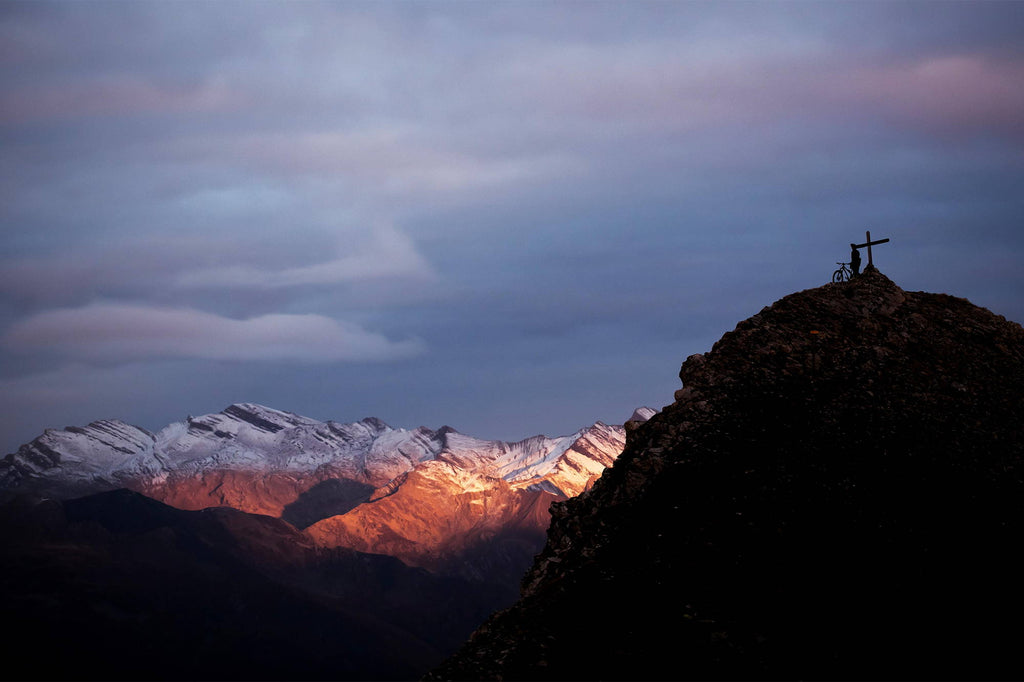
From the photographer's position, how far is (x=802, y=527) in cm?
4084

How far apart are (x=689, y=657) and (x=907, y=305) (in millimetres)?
29388

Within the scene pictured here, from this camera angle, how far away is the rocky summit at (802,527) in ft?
119

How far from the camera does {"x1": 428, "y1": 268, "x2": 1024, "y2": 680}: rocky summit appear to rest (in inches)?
1432

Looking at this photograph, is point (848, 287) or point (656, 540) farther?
point (848, 287)

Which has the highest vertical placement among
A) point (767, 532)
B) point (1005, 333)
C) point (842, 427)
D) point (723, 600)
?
point (1005, 333)

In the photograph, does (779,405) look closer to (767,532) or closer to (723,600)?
(767,532)

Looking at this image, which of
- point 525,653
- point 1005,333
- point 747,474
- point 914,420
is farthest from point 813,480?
point 1005,333

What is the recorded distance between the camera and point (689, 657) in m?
36.4

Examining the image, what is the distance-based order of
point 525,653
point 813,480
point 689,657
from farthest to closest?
point 813,480
point 525,653
point 689,657

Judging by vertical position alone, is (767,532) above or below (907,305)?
below

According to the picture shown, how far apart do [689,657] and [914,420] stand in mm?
18883

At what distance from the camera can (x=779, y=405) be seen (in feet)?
156

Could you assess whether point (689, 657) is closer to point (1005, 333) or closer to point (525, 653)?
point (525, 653)

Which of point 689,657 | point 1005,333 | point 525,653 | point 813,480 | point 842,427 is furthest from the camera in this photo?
point 1005,333
